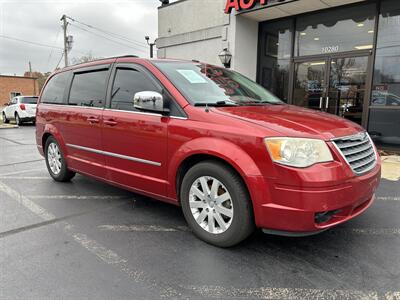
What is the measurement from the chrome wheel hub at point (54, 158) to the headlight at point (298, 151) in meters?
3.69

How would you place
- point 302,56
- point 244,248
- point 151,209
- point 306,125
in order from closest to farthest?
point 306,125, point 244,248, point 151,209, point 302,56

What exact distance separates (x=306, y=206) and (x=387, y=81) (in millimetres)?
7033

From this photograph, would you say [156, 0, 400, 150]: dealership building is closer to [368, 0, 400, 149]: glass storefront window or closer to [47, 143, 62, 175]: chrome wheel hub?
[368, 0, 400, 149]: glass storefront window

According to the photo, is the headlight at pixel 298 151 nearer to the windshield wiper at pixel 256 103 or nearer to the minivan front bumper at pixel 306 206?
the minivan front bumper at pixel 306 206

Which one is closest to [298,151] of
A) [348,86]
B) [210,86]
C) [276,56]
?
[210,86]

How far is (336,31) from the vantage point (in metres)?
9.17

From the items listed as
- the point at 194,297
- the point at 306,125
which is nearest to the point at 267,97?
the point at 306,125

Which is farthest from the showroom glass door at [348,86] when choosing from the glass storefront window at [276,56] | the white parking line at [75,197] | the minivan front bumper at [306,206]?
the white parking line at [75,197]

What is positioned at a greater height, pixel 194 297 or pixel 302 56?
pixel 302 56

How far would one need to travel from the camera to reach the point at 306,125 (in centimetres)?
298

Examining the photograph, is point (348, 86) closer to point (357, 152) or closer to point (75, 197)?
point (357, 152)

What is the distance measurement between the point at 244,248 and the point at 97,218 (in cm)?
175

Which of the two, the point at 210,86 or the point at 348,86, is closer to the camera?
the point at 210,86

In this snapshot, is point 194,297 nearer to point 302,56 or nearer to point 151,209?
point 151,209
